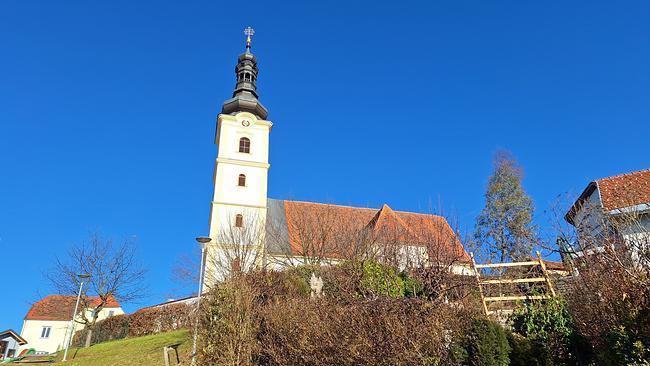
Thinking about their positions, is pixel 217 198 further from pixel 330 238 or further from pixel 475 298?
pixel 475 298

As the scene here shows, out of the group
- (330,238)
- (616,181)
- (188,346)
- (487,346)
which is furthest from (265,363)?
(616,181)

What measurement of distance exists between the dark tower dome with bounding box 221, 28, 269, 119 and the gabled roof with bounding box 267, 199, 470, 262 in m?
7.63

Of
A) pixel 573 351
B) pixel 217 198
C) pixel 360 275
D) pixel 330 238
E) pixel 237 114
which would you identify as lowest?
pixel 573 351

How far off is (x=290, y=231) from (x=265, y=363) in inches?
736

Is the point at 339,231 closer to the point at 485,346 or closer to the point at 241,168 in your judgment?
the point at 241,168

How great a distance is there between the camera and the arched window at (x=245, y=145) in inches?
1307

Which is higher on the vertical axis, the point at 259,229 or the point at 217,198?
the point at 217,198

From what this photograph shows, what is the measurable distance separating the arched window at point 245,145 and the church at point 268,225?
0.07 meters

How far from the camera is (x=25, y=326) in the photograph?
183ft

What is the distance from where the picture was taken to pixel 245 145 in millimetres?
33406

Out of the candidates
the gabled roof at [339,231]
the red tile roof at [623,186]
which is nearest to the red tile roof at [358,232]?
the gabled roof at [339,231]

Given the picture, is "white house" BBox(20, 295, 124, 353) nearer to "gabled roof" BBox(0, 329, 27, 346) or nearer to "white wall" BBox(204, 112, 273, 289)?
"gabled roof" BBox(0, 329, 27, 346)

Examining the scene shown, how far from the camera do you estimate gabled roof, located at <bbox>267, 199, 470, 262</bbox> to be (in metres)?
20.0

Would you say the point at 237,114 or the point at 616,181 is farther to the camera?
the point at 237,114
